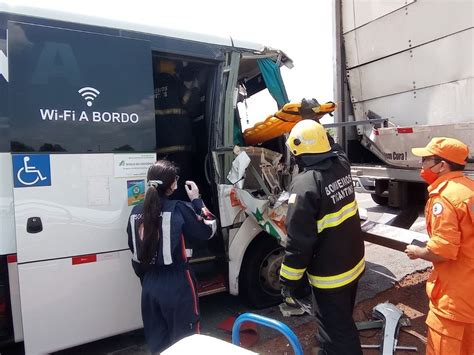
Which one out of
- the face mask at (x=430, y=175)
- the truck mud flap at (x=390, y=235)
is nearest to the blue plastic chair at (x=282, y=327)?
the face mask at (x=430, y=175)

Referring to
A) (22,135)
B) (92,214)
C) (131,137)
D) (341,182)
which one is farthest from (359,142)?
(22,135)

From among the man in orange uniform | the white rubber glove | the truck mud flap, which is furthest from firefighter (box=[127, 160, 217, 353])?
the truck mud flap

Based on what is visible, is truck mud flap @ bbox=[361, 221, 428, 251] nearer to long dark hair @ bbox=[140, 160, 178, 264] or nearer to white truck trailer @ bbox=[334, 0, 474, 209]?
white truck trailer @ bbox=[334, 0, 474, 209]

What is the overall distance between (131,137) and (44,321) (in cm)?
148

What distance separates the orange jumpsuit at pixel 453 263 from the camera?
2.21 metres

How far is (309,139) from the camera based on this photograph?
253 centimetres

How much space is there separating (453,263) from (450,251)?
0.16 meters

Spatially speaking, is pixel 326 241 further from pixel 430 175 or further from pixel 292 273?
pixel 430 175

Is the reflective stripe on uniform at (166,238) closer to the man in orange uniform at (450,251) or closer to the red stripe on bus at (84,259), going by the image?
the red stripe on bus at (84,259)

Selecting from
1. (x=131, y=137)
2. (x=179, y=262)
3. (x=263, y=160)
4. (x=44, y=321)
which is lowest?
(x=44, y=321)

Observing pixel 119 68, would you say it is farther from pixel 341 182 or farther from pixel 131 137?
pixel 341 182

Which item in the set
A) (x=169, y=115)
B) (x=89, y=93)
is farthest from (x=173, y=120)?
(x=89, y=93)

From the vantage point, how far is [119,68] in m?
3.05

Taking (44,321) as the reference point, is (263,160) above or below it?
above
